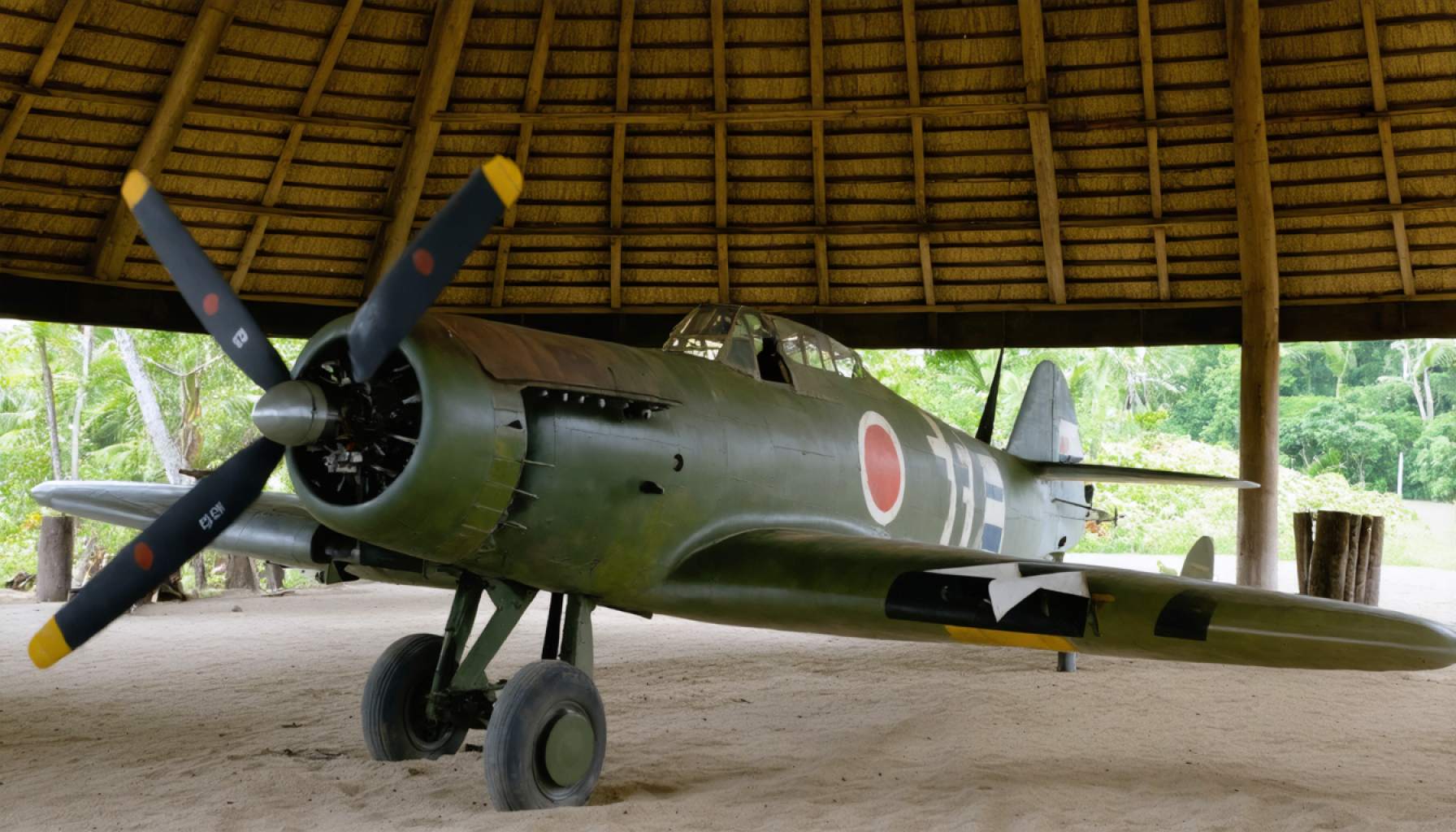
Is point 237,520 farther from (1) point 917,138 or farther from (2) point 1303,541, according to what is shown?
(2) point 1303,541

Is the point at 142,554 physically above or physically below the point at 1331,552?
above

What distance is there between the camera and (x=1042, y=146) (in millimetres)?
13156

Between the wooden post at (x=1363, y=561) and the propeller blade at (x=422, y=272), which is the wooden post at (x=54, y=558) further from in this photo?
the wooden post at (x=1363, y=561)

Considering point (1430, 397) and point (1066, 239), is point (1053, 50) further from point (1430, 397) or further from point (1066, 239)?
point (1430, 397)

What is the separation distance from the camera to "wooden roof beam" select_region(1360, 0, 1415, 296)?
12.3 m

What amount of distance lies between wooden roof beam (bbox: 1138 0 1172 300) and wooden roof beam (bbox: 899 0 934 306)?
2.52m

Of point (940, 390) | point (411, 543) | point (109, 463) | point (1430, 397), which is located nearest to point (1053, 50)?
point (411, 543)

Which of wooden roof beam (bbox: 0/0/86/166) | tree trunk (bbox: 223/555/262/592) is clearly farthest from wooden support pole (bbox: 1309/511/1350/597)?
tree trunk (bbox: 223/555/262/592)

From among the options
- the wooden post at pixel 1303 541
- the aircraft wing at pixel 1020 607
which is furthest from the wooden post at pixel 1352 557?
the aircraft wing at pixel 1020 607

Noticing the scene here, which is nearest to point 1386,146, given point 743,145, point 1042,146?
point 1042,146

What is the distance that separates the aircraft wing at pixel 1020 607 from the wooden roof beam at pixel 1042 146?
814cm

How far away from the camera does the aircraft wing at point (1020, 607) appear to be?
466cm

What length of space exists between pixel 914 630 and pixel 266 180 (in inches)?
440

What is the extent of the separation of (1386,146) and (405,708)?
12.5 metres
